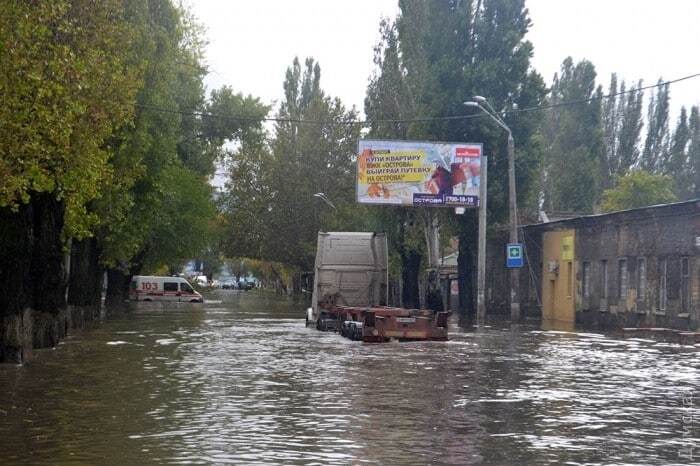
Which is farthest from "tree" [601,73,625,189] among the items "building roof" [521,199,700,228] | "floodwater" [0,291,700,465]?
"floodwater" [0,291,700,465]

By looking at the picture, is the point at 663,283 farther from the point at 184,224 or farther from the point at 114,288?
the point at 114,288

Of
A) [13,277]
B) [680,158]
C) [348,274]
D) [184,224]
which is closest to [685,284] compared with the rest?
[348,274]

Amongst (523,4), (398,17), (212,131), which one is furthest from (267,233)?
(523,4)

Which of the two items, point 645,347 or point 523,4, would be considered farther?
point 523,4

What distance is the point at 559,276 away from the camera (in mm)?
55594

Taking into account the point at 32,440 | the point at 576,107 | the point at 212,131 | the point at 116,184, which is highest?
the point at 576,107

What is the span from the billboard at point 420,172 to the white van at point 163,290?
3727cm

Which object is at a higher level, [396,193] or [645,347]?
[396,193]

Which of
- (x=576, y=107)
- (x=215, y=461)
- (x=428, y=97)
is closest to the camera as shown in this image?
(x=215, y=461)

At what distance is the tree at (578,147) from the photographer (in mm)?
81438

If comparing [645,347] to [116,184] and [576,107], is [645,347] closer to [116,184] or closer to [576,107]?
[116,184]

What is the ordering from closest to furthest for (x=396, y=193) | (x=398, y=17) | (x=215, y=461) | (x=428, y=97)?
(x=215, y=461)
(x=396, y=193)
(x=428, y=97)
(x=398, y=17)

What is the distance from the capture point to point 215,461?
10.5 meters

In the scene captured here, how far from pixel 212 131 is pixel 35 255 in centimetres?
3646
